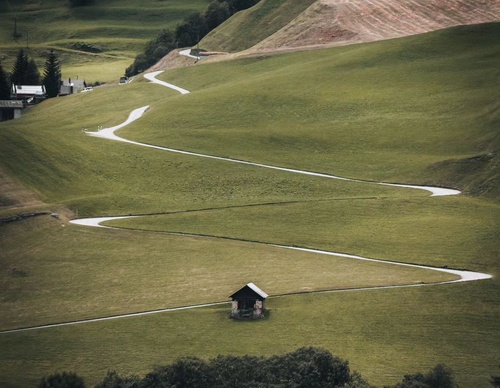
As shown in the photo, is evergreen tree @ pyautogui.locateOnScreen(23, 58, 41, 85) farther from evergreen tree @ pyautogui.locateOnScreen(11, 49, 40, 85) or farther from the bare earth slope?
the bare earth slope

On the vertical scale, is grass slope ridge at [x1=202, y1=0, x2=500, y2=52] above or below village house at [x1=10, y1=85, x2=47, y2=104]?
above

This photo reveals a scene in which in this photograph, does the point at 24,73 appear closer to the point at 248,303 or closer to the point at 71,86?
the point at 71,86

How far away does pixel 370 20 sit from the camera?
16125 centimetres

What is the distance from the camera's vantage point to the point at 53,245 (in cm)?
8431

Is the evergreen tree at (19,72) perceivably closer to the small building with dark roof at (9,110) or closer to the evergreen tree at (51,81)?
the evergreen tree at (51,81)

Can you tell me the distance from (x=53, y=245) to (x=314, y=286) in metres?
21.9

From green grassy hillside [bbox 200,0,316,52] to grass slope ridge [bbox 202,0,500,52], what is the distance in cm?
180

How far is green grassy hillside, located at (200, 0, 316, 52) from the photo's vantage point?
175250 mm

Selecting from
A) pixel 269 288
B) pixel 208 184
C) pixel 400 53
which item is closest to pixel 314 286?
pixel 269 288

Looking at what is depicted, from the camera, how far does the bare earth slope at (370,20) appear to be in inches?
6112

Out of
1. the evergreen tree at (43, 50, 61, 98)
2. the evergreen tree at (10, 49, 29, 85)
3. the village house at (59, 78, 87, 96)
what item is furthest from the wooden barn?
the evergreen tree at (10, 49, 29, 85)

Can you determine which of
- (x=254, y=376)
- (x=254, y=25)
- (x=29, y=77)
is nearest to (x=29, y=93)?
(x=29, y=77)

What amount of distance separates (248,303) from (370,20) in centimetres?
9890

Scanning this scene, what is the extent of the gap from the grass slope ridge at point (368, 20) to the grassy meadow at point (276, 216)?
255 inches
